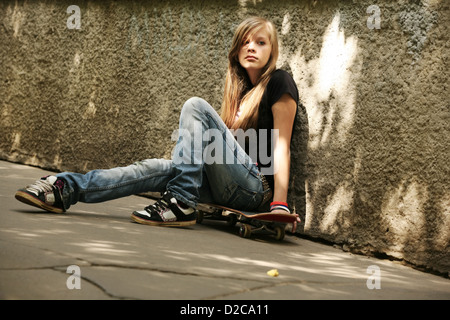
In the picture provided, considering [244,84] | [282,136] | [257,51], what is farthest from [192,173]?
[257,51]

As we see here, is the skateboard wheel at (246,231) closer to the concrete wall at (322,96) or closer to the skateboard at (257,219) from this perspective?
the skateboard at (257,219)

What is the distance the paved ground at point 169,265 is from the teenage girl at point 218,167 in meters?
0.15

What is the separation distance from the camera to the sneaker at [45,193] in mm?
3265

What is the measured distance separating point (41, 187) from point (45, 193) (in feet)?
0.14

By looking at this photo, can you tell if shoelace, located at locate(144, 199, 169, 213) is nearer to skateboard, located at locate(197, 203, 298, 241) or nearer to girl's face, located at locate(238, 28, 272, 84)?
skateboard, located at locate(197, 203, 298, 241)

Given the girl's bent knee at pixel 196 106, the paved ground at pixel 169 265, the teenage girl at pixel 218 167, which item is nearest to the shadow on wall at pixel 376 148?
the paved ground at pixel 169 265

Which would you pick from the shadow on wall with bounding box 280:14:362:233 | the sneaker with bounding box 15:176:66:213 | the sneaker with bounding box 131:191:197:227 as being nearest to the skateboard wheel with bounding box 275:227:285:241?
the shadow on wall with bounding box 280:14:362:233

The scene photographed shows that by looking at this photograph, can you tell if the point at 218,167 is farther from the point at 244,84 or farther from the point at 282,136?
the point at 244,84

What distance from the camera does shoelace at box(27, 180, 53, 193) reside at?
10.8 ft

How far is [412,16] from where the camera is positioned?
3301 millimetres

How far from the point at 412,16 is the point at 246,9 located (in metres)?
1.37

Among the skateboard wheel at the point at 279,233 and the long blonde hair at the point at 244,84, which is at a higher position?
the long blonde hair at the point at 244,84
